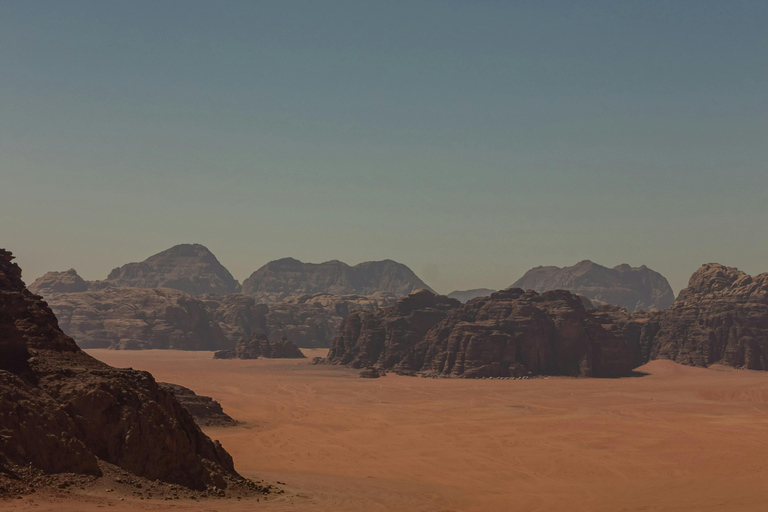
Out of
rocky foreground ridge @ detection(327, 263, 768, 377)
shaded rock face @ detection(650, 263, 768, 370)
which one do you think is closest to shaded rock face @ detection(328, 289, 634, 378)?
rocky foreground ridge @ detection(327, 263, 768, 377)

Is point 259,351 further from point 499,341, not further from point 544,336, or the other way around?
point 544,336

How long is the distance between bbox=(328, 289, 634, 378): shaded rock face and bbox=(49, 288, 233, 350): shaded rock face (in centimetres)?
5537

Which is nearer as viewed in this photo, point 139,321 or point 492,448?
point 492,448

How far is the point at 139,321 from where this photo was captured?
151 m

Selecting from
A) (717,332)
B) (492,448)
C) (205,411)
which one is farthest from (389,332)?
(492,448)

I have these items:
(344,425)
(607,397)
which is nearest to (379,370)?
(607,397)

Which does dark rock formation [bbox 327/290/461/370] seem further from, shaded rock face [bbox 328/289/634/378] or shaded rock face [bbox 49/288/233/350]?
shaded rock face [bbox 49/288/233/350]

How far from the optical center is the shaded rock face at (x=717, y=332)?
9531cm

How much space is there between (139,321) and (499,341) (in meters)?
89.1

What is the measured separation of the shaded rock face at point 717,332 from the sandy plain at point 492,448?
23.5 meters

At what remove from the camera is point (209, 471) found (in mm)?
21500

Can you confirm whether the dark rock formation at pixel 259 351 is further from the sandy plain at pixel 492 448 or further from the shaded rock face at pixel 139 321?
the sandy plain at pixel 492 448

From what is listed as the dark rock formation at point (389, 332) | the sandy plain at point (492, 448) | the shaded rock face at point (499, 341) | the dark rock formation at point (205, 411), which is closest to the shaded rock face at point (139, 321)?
the dark rock formation at point (389, 332)

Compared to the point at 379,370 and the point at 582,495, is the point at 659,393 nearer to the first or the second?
the point at 379,370
